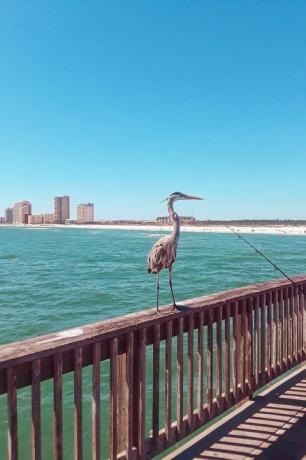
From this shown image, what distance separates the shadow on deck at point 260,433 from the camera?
272cm

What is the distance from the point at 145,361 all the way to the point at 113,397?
0.33 metres

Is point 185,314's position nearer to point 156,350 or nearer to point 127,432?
point 156,350

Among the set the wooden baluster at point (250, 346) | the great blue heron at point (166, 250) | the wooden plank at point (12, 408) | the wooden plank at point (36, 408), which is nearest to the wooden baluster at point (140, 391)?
the great blue heron at point (166, 250)

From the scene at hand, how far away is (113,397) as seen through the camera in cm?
230

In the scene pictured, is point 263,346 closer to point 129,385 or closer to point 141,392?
point 141,392

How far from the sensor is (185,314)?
2.70m

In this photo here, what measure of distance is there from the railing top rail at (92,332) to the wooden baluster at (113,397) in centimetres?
9

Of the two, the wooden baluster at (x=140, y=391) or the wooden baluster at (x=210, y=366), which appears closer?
the wooden baluster at (x=140, y=391)

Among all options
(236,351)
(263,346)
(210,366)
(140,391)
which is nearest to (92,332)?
(140,391)

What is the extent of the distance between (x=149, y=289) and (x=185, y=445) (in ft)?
38.7

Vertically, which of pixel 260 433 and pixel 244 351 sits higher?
pixel 244 351

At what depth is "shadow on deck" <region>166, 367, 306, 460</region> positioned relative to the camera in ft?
8.93

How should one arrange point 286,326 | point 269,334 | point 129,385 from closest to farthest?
→ point 129,385
point 269,334
point 286,326

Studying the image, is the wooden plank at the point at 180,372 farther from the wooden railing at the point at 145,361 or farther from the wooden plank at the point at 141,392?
the wooden plank at the point at 141,392
